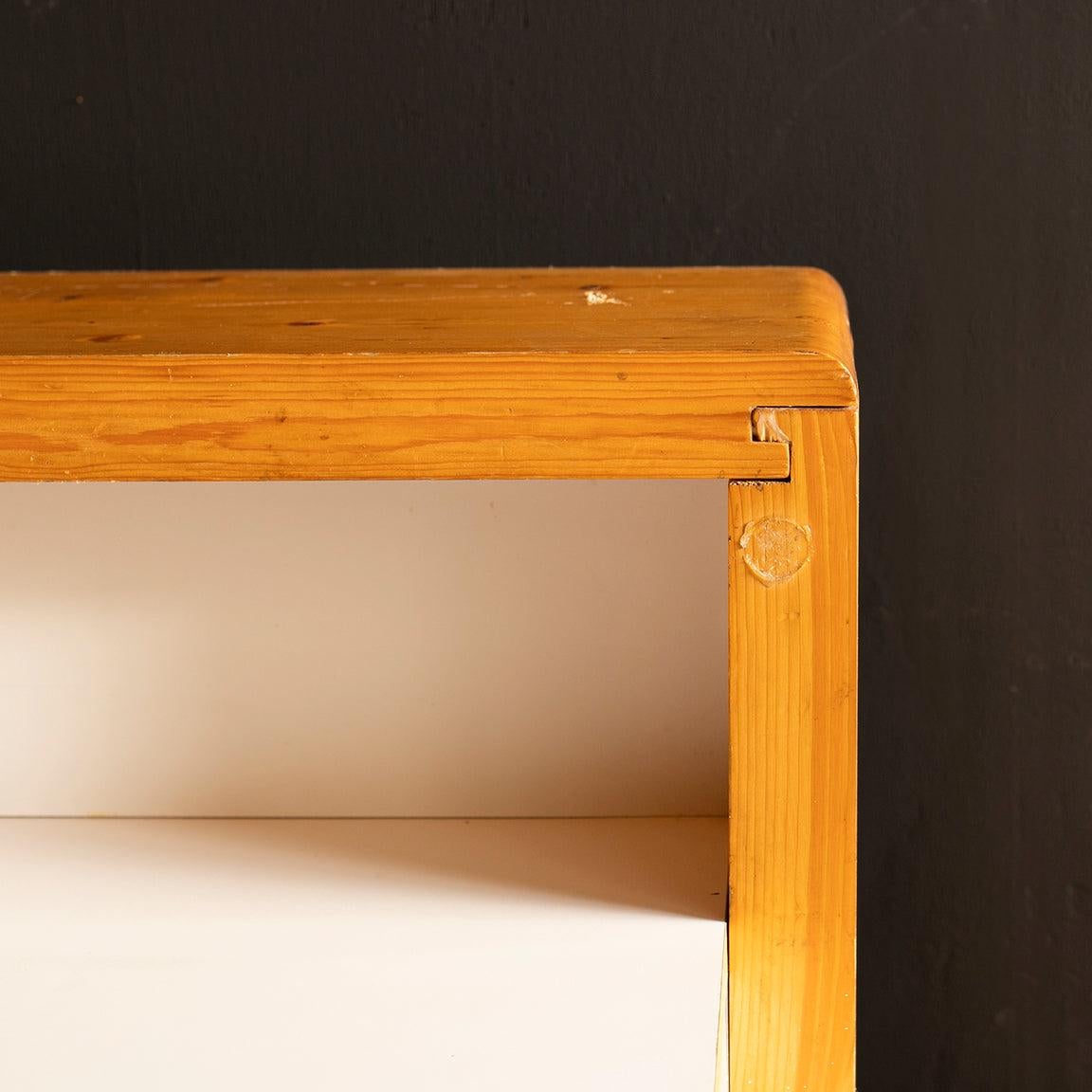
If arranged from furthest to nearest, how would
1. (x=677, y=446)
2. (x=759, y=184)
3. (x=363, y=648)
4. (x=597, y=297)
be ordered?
(x=759, y=184), (x=363, y=648), (x=597, y=297), (x=677, y=446)

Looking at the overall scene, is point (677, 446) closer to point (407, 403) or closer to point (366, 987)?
point (407, 403)

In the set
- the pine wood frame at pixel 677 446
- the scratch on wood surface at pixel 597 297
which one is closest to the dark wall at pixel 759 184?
the scratch on wood surface at pixel 597 297

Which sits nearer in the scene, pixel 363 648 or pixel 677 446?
pixel 677 446

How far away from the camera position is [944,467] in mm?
909

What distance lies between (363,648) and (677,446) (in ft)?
1.03

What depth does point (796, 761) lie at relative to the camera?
548 millimetres

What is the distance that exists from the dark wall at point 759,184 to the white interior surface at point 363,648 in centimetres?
21

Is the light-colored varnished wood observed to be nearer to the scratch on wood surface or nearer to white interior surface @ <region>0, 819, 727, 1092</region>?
the scratch on wood surface

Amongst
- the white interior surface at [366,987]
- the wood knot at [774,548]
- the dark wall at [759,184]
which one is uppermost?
the dark wall at [759,184]

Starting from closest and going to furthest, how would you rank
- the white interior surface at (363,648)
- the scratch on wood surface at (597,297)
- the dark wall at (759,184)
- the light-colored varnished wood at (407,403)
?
the light-colored varnished wood at (407,403), the scratch on wood surface at (597,297), the white interior surface at (363,648), the dark wall at (759,184)

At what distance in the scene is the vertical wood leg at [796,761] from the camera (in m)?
0.53

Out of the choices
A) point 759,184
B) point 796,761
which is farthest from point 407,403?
point 759,184

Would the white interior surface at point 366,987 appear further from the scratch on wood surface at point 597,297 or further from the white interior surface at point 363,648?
the scratch on wood surface at point 597,297

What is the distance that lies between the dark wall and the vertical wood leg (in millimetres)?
389
